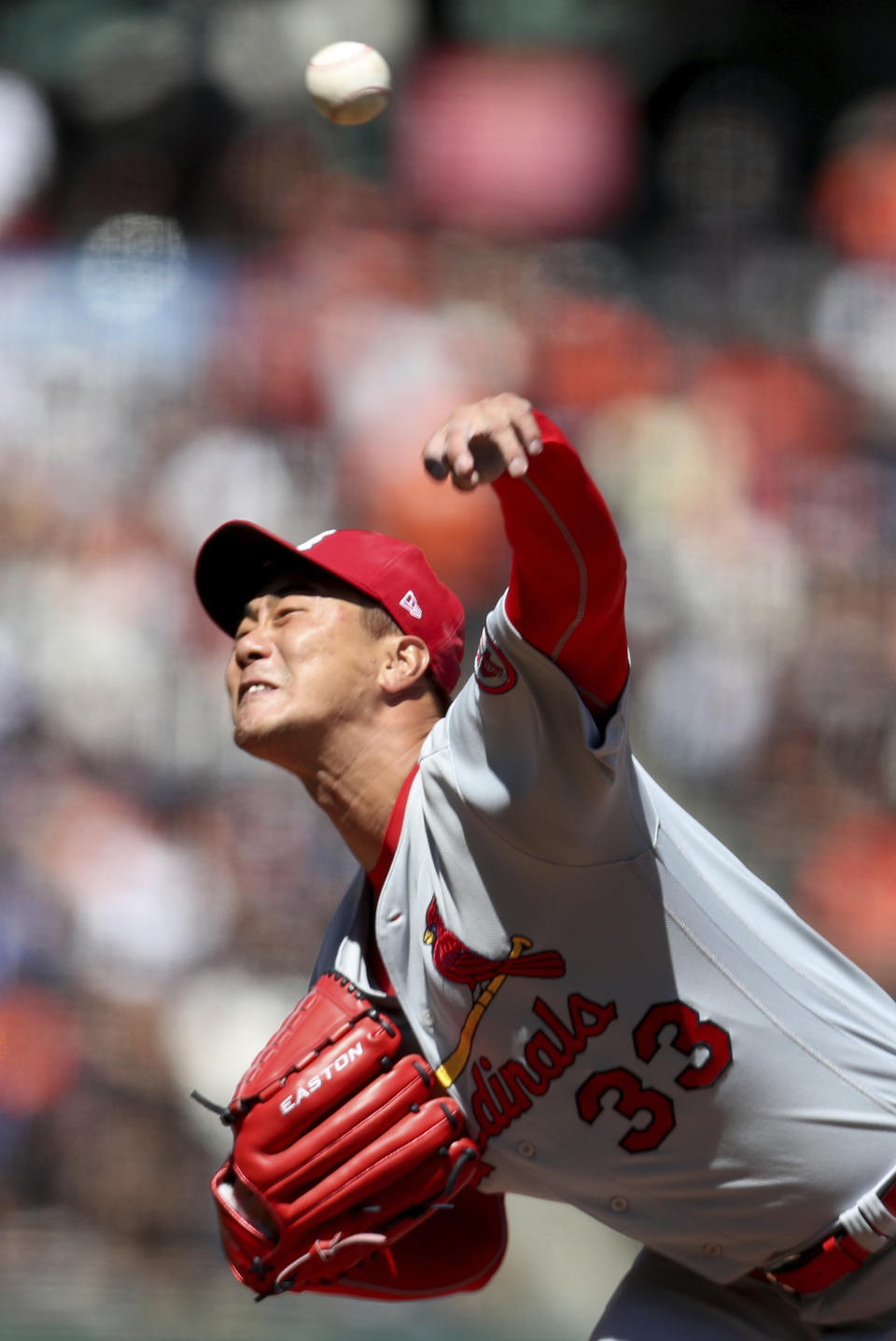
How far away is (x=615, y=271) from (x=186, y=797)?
1.85 meters

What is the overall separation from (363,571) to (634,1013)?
2.53ft

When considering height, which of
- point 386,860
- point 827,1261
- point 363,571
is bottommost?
point 827,1261

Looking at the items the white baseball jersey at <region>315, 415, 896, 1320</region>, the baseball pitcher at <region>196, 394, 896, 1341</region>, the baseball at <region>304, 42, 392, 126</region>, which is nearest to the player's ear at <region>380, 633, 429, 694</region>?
the baseball pitcher at <region>196, 394, 896, 1341</region>

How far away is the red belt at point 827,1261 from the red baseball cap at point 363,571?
881 mm

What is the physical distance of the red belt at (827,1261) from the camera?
163cm

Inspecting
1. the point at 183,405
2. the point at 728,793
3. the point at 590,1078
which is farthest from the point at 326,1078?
the point at 183,405

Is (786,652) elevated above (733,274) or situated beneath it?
situated beneath

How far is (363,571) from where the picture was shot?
2041 mm

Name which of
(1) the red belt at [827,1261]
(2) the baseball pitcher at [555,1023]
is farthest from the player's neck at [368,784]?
(1) the red belt at [827,1261]

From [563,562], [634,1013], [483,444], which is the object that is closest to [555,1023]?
[634,1013]

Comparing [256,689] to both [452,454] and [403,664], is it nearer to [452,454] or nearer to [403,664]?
[403,664]

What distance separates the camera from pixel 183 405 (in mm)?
3854

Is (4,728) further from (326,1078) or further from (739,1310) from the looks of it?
(739,1310)

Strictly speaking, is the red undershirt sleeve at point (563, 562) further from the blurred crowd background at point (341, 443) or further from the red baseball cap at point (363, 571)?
the blurred crowd background at point (341, 443)
